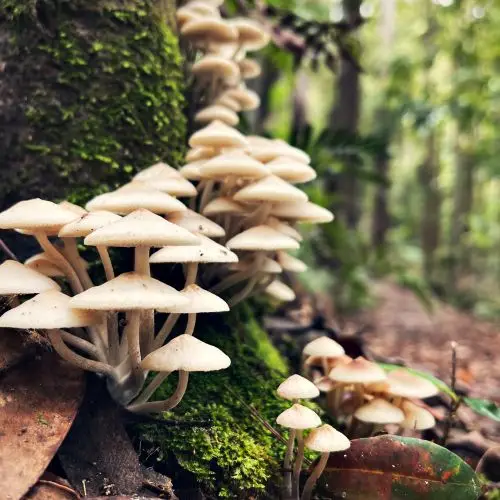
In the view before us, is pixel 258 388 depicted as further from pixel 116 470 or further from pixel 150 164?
pixel 150 164

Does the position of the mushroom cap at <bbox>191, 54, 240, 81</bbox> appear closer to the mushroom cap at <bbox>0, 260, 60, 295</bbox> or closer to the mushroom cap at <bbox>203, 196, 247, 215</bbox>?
the mushroom cap at <bbox>203, 196, 247, 215</bbox>

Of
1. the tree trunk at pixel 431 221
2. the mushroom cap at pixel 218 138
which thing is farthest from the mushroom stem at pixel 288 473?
the tree trunk at pixel 431 221

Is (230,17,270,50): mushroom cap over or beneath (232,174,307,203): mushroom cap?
over

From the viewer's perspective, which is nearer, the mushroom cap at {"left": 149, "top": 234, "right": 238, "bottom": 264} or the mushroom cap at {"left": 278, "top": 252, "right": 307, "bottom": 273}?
the mushroom cap at {"left": 149, "top": 234, "right": 238, "bottom": 264}

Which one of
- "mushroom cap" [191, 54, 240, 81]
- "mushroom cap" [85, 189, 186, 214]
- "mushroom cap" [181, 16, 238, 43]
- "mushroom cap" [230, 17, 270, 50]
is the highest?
"mushroom cap" [230, 17, 270, 50]

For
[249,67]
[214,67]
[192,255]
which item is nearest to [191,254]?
[192,255]

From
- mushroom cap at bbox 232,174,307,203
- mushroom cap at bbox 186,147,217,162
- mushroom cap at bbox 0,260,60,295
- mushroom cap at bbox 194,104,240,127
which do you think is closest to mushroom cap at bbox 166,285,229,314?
mushroom cap at bbox 0,260,60,295

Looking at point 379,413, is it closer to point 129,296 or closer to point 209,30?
point 129,296
